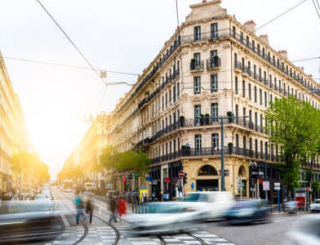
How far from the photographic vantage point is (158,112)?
57469 mm

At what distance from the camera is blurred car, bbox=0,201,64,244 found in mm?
12016

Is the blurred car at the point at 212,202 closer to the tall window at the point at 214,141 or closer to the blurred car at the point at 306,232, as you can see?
the blurred car at the point at 306,232

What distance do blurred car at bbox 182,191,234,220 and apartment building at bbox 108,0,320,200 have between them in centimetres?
1887

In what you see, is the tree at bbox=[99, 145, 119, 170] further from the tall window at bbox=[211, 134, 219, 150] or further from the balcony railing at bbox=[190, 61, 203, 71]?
the tall window at bbox=[211, 134, 219, 150]

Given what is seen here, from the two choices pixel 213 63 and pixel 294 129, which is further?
pixel 294 129

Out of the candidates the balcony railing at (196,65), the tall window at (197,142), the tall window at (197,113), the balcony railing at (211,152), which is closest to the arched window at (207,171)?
the balcony railing at (211,152)

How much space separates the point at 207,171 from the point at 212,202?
79.0ft

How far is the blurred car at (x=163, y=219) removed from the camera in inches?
652

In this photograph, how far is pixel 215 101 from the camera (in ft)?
149

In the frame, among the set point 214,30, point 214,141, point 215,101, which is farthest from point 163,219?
point 214,30

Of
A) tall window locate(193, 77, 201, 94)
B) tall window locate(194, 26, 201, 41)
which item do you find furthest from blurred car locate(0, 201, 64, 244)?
tall window locate(194, 26, 201, 41)

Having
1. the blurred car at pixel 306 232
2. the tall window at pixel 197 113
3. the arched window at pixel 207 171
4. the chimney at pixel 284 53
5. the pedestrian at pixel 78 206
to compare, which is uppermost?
the chimney at pixel 284 53

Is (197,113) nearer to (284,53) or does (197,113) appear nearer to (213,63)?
(213,63)

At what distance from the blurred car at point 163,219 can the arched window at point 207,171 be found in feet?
87.5
